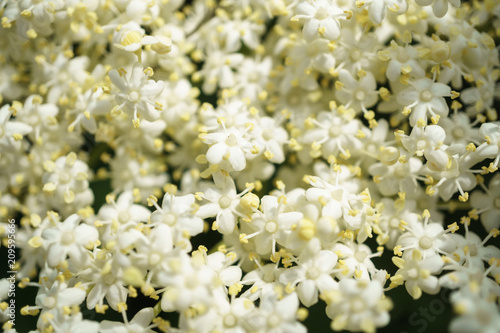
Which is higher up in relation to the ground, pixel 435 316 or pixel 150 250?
pixel 150 250

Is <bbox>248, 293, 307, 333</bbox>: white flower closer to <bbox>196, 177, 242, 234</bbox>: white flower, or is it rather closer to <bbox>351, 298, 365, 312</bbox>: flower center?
<bbox>351, 298, 365, 312</bbox>: flower center

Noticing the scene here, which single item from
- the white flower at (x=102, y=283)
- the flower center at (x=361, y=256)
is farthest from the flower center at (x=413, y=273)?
the white flower at (x=102, y=283)

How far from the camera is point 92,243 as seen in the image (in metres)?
1.24

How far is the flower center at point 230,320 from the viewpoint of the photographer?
3.62 ft

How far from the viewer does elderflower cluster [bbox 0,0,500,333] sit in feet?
3.75

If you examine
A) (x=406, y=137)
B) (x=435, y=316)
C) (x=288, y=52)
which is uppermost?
(x=288, y=52)

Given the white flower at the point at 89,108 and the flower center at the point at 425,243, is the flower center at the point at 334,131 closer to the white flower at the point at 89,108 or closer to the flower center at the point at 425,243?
the flower center at the point at 425,243

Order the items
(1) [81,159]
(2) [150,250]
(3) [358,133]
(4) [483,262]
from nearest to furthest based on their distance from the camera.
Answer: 1. (2) [150,250]
2. (4) [483,262]
3. (3) [358,133]
4. (1) [81,159]

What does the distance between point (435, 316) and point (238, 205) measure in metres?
0.59

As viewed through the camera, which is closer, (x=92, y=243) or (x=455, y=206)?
(x=92, y=243)

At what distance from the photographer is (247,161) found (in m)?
1.39

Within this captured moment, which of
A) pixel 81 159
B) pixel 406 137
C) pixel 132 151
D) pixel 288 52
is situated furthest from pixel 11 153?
pixel 406 137

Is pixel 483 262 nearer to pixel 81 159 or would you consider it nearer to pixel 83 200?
pixel 83 200

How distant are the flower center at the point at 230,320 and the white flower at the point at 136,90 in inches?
20.9
